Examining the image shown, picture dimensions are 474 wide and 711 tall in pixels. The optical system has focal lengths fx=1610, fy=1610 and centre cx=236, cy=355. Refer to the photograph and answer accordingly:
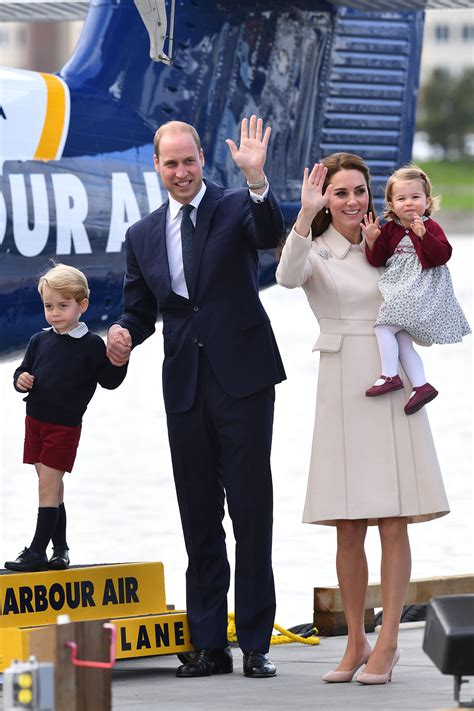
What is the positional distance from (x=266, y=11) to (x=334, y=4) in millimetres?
375

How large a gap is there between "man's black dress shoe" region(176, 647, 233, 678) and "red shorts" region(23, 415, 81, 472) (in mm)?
835

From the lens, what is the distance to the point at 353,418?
5543 mm

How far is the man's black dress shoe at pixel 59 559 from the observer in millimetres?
5973

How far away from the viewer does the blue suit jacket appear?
18.5ft

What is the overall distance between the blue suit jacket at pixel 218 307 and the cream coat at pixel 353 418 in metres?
0.21

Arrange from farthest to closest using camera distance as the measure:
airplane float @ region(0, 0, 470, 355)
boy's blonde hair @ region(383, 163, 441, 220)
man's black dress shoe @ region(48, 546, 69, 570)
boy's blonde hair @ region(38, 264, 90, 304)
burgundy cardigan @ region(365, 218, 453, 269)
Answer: airplane float @ region(0, 0, 470, 355), man's black dress shoe @ region(48, 546, 69, 570), boy's blonde hair @ region(38, 264, 90, 304), boy's blonde hair @ region(383, 163, 441, 220), burgundy cardigan @ region(365, 218, 453, 269)

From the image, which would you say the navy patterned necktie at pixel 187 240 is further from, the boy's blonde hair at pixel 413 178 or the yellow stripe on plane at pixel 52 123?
the yellow stripe on plane at pixel 52 123

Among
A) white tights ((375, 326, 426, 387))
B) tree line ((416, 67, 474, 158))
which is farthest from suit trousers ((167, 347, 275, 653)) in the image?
tree line ((416, 67, 474, 158))

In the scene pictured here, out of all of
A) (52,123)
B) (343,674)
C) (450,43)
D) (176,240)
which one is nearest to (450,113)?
(450,43)

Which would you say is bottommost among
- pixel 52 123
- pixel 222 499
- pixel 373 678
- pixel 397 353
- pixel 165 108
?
pixel 373 678

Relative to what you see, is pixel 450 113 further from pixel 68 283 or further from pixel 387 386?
pixel 387 386

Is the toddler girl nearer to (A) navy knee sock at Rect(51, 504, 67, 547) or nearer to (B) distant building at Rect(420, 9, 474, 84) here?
(A) navy knee sock at Rect(51, 504, 67, 547)

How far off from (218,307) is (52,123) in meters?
2.20

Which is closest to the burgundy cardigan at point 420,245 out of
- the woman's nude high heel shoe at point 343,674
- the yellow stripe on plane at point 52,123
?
the woman's nude high heel shoe at point 343,674
